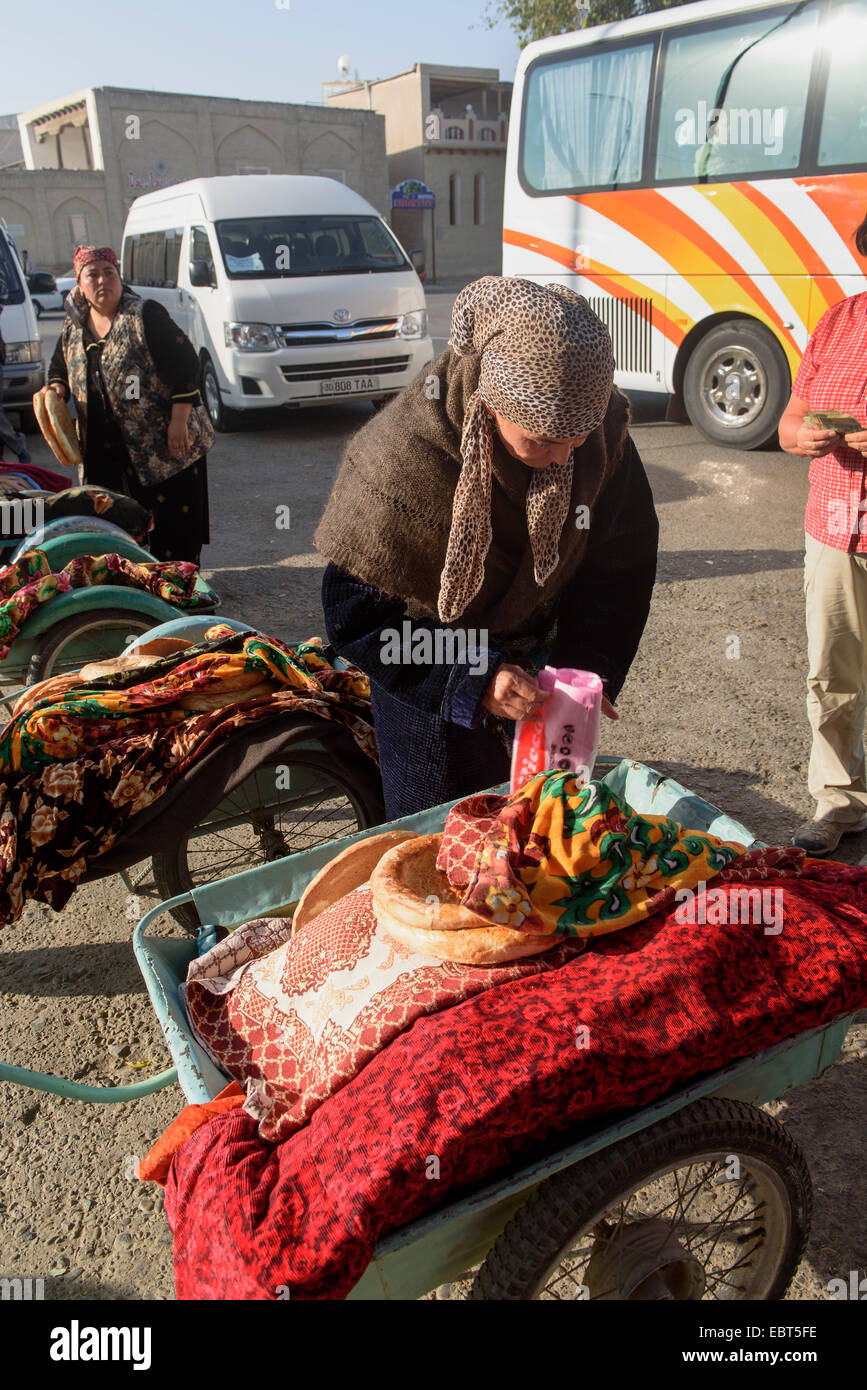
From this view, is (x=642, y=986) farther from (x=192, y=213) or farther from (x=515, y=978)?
(x=192, y=213)

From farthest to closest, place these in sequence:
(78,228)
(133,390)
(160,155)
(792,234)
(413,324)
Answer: (78,228) < (160,155) < (413,324) < (792,234) < (133,390)

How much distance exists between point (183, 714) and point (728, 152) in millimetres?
7824

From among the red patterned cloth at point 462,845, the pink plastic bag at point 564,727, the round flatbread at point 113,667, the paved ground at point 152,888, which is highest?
the pink plastic bag at point 564,727

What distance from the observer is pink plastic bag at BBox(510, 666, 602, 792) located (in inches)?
74.0

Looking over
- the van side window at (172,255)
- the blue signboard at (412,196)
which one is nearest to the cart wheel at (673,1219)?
the van side window at (172,255)

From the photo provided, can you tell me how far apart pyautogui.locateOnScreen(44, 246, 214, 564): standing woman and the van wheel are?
5407 millimetres

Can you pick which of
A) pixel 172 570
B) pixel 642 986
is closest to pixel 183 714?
pixel 172 570

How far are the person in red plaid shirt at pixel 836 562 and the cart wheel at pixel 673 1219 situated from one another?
1.63 metres

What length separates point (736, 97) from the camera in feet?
26.6

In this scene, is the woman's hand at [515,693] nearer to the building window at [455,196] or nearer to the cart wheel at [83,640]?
the cart wheel at [83,640]

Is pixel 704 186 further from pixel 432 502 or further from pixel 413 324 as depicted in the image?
pixel 432 502

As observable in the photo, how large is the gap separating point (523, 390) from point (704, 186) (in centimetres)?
805

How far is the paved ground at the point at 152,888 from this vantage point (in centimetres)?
215

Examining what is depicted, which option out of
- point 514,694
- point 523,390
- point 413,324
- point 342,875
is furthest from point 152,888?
point 413,324
